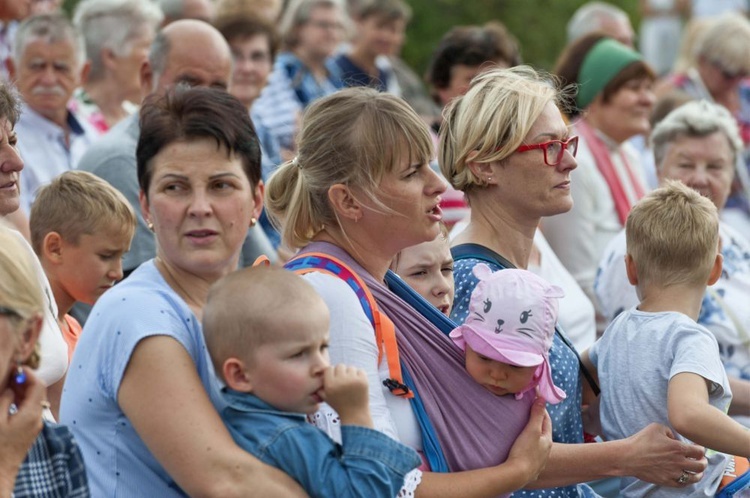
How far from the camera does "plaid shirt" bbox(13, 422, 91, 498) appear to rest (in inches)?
104

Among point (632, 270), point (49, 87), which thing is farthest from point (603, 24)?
point (632, 270)

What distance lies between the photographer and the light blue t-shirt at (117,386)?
8.91 feet

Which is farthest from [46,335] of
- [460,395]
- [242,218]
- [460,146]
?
[460,146]

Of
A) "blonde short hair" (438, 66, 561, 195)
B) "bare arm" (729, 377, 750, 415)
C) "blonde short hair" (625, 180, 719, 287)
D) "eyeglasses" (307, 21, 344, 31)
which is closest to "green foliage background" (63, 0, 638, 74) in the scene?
"eyeglasses" (307, 21, 344, 31)

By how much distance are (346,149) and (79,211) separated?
1.45 meters

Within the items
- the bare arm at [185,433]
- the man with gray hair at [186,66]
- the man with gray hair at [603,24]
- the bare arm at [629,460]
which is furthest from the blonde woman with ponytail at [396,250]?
the man with gray hair at [603,24]

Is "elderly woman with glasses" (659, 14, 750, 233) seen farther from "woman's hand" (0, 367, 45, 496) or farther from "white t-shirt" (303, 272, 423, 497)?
"woman's hand" (0, 367, 45, 496)

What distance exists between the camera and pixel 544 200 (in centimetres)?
386

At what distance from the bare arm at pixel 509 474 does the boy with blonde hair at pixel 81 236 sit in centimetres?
178

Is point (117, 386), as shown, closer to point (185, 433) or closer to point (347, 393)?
point (185, 433)

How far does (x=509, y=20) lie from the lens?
14.3m

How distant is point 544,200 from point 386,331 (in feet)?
3.40

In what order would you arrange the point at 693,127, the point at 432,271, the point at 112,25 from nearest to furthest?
the point at 432,271
the point at 693,127
the point at 112,25

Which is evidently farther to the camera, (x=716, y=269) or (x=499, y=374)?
(x=716, y=269)
